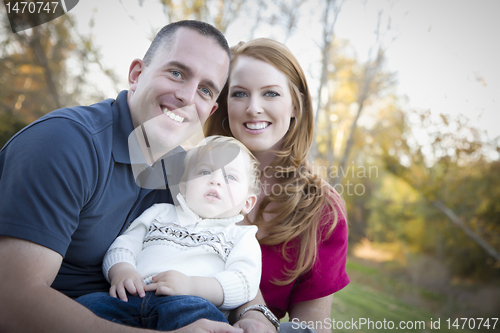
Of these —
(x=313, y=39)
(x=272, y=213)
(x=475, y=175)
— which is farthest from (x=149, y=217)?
(x=475, y=175)

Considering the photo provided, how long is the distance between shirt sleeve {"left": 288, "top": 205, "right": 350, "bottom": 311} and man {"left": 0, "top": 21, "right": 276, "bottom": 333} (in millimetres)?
974

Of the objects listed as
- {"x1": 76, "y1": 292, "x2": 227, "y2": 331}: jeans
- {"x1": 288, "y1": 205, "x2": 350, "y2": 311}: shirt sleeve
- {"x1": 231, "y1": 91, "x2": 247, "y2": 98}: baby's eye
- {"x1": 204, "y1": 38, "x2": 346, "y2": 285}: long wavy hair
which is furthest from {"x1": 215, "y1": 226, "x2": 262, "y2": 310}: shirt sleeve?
{"x1": 231, "y1": 91, "x2": 247, "y2": 98}: baby's eye

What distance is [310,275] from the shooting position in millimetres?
2299

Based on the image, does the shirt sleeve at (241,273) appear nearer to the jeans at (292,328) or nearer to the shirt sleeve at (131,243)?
the jeans at (292,328)

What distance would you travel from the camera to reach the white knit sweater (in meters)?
1.71

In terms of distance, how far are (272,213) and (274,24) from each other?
3928 millimetres

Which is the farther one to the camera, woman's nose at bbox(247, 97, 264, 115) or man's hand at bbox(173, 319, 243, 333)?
woman's nose at bbox(247, 97, 264, 115)

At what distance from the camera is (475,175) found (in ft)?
28.3

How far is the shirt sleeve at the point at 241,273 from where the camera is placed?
168 cm

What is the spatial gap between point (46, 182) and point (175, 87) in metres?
0.93

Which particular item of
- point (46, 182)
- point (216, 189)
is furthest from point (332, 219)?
point (46, 182)

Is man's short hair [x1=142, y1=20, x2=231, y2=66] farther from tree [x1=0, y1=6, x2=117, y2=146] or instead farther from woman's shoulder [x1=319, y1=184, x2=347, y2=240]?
tree [x1=0, y1=6, x2=117, y2=146]

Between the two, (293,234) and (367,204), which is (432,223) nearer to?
(367,204)

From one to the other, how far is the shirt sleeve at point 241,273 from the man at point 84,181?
10.1 inches
